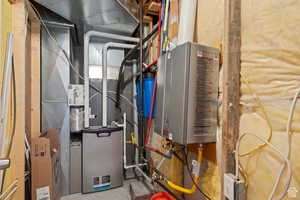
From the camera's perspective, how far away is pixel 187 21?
1116 mm

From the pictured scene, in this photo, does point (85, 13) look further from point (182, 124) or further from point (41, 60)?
point (182, 124)

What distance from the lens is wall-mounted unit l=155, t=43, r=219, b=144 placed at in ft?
2.97

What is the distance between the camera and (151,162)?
205 centimetres

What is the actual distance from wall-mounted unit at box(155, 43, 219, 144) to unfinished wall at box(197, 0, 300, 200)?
0.18m

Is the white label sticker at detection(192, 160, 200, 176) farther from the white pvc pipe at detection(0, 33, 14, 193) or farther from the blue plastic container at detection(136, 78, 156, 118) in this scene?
the white pvc pipe at detection(0, 33, 14, 193)

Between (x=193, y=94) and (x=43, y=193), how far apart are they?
1.66m

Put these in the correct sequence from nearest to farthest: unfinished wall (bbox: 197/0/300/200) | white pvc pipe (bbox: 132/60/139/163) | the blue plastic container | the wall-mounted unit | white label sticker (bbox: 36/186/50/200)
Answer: unfinished wall (bbox: 197/0/300/200) < the wall-mounted unit < white label sticker (bbox: 36/186/50/200) < the blue plastic container < white pvc pipe (bbox: 132/60/139/163)

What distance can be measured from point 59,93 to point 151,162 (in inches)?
63.9

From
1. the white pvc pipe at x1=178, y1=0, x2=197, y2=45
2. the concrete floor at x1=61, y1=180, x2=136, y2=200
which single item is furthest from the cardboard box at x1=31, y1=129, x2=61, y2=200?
the white pvc pipe at x1=178, y1=0, x2=197, y2=45

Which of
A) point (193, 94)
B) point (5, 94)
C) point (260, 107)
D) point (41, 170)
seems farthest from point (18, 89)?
point (260, 107)

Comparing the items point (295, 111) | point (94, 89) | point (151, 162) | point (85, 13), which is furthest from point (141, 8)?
point (151, 162)

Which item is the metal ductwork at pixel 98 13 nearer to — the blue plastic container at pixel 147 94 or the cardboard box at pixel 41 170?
the blue plastic container at pixel 147 94

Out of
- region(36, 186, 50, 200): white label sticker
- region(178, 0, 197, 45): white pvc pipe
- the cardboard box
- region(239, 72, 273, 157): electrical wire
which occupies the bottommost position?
region(36, 186, 50, 200): white label sticker

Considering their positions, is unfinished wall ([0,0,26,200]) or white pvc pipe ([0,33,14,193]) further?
unfinished wall ([0,0,26,200])
